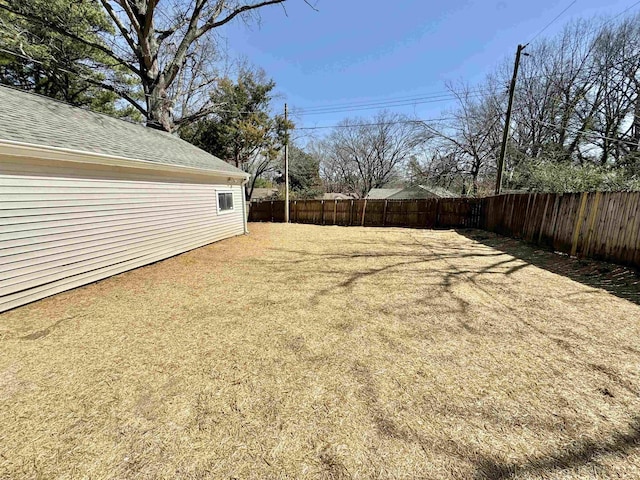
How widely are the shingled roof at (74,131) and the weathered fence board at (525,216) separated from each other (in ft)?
25.0

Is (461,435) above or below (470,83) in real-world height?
below

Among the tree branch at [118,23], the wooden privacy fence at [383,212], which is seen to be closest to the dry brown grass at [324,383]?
the wooden privacy fence at [383,212]

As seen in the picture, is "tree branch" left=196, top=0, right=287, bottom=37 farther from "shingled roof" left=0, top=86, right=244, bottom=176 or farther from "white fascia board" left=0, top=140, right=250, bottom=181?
"white fascia board" left=0, top=140, right=250, bottom=181

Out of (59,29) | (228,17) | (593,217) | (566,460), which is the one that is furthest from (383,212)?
(59,29)

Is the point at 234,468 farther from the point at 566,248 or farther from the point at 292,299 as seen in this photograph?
the point at 566,248

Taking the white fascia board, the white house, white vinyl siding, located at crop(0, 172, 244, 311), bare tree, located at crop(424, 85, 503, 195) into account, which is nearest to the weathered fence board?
bare tree, located at crop(424, 85, 503, 195)

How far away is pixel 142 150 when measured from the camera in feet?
20.4

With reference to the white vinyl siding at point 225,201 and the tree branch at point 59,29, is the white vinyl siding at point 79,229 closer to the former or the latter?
the white vinyl siding at point 225,201

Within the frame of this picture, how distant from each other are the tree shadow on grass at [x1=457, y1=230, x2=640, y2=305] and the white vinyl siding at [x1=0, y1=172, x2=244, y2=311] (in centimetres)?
840

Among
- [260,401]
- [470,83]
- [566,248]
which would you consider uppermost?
[470,83]

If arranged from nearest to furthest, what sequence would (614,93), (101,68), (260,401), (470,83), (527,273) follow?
1. (260,401)
2. (527,273)
3. (101,68)
4. (614,93)
5. (470,83)

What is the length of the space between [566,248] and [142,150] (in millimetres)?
10006

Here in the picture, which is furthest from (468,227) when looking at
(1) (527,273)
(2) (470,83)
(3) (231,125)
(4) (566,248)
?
(3) (231,125)

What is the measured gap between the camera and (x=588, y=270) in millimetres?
4984
